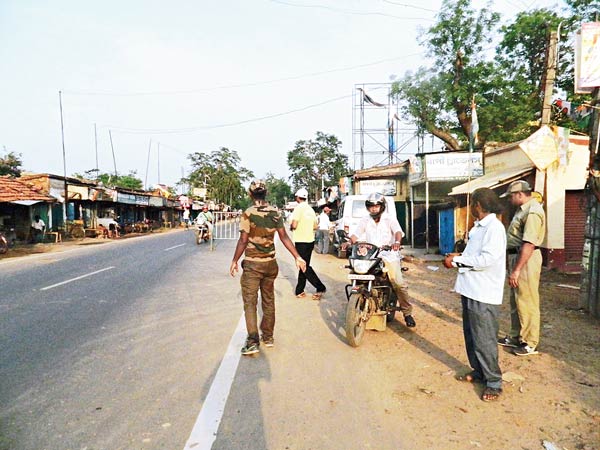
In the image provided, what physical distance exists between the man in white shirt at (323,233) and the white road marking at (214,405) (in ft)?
34.2

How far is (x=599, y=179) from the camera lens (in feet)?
19.2

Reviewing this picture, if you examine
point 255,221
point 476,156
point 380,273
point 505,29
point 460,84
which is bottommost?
point 380,273

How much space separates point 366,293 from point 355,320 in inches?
17.8

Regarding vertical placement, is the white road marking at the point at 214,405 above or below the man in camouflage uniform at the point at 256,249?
below

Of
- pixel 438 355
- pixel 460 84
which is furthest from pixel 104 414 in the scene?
pixel 460 84

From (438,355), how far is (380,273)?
47.6 inches

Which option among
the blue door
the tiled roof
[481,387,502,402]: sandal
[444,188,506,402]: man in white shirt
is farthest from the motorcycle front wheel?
the tiled roof

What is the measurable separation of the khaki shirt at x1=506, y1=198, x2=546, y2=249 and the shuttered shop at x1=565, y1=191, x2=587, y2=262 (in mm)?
7002

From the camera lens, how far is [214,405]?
11.0 feet

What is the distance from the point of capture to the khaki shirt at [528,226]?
4430mm

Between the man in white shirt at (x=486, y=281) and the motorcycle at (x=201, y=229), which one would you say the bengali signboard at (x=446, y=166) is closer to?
the motorcycle at (x=201, y=229)

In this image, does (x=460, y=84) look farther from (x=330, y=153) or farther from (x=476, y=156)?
(x=330, y=153)

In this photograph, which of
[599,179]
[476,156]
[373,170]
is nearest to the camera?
[599,179]

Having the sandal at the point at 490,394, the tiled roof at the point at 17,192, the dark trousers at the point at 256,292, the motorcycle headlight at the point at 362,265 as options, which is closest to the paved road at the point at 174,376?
the dark trousers at the point at 256,292
